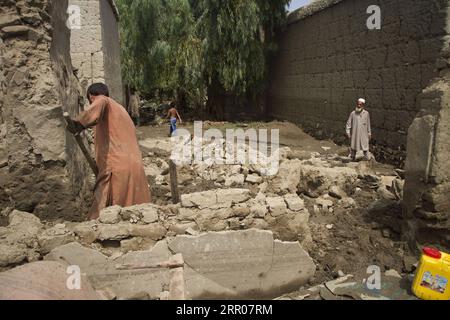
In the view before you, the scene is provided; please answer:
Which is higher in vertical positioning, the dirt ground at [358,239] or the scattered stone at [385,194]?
the scattered stone at [385,194]

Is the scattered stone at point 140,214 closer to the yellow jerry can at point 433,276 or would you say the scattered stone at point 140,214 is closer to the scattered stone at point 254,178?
the yellow jerry can at point 433,276

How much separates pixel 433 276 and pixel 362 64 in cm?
748

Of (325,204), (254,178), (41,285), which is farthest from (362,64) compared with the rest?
(41,285)

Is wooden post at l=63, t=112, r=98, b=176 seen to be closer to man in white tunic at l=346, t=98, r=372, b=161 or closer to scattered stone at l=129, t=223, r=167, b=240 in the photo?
scattered stone at l=129, t=223, r=167, b=240

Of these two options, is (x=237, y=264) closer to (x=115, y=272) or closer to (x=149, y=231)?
(x=149, y=231)

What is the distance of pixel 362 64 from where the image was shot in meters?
9.46

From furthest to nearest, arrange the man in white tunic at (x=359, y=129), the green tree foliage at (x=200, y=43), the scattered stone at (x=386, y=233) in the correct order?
the green tree foliage at (x=200, y=43) < the man in white tunic at (x=359, y=129) < the scattered stone at (x=386, y=233)

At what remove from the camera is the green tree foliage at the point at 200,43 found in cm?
1414

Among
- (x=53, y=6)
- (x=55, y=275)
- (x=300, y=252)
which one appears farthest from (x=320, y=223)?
(x=53, y=6)

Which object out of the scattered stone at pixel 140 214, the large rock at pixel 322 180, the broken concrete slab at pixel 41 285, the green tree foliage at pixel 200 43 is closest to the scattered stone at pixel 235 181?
the large rock at pixel 322 180

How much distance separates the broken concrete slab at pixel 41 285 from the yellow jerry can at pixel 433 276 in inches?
89.9

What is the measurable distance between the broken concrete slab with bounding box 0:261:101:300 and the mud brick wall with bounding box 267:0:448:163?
353 centimetres

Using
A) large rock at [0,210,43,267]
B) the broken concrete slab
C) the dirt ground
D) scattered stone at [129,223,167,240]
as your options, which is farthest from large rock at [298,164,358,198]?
the broken concrete slab
